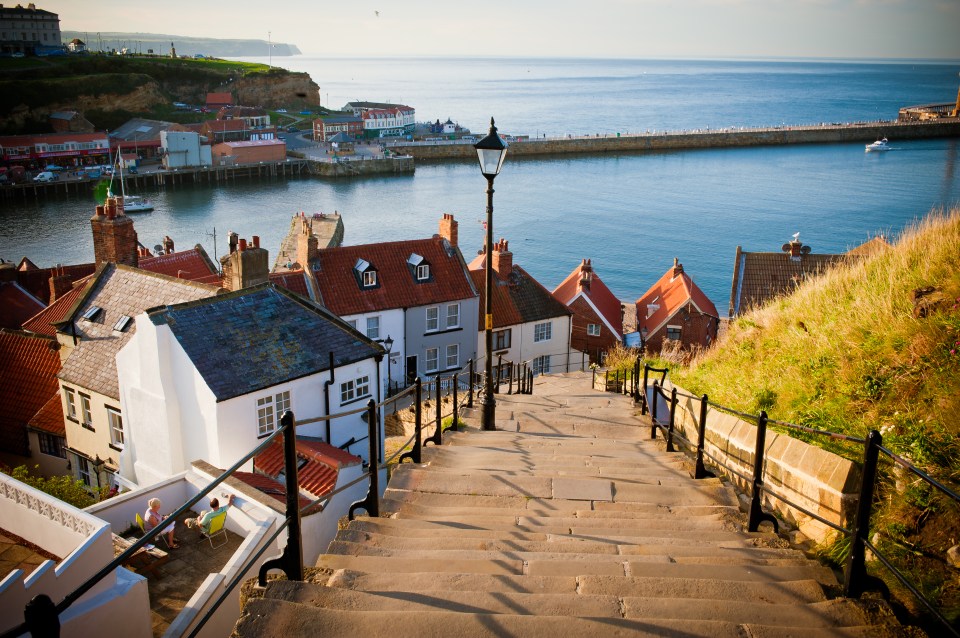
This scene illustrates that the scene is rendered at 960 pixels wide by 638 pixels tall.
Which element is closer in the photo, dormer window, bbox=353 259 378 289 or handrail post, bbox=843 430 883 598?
handrail post, bbox=843 430 883 598

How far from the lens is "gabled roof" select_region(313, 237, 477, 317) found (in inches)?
1208

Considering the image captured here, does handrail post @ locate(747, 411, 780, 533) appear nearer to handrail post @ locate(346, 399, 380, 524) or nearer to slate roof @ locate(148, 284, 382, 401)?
handrail post @ locate(346, 399, 380, 524)

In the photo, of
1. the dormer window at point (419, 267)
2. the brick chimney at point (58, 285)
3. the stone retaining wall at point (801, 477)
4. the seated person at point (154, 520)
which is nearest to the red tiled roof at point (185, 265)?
the brick chimney at point (58, 285)

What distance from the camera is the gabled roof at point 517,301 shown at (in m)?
33.8

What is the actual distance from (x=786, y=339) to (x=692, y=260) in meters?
58.9

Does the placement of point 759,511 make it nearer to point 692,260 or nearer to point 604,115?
point 692,260

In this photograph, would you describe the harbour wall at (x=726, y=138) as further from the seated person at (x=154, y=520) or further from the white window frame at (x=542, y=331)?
the seated person at (x=154, y=520)

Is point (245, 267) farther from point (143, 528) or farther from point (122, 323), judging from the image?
point (143, 528)

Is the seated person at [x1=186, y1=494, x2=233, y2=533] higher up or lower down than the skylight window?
lower down

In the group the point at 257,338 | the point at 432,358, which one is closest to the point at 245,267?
the point at 257,338

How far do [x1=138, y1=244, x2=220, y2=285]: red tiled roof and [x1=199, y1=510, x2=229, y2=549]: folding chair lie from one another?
58.2 ft

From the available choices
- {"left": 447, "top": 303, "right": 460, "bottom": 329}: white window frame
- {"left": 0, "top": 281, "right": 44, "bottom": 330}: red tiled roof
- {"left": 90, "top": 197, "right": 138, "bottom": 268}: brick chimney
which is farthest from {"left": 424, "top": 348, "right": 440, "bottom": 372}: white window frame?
{"left": 0, "top": 281, "right": 44, "bottom": 330}: red tiled roof

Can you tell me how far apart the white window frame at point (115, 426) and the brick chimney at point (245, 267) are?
4929mm

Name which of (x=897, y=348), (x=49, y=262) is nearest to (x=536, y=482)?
(x=897, y=348)
